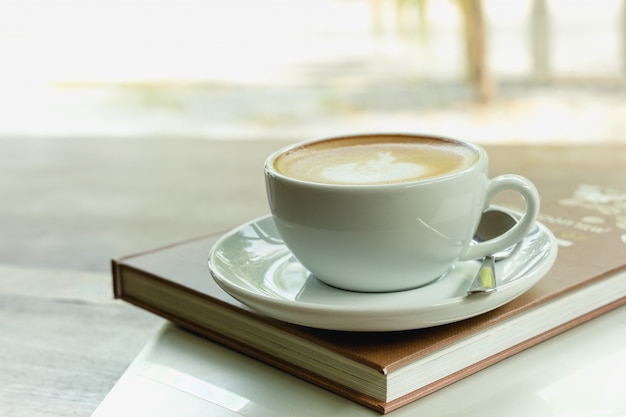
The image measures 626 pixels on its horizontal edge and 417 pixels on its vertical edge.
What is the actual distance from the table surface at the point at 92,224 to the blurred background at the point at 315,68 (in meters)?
1.50

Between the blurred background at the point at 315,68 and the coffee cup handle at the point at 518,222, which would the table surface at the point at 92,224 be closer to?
the coffee cup handle at the point at 518,222

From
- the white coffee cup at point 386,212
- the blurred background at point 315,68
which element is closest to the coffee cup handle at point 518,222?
the white coffee cup at point 386,212

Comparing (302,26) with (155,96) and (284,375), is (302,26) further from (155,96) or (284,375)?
(284,375)

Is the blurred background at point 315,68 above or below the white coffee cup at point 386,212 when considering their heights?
below

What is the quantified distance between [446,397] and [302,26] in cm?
306

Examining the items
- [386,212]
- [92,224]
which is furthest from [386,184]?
[92,224]

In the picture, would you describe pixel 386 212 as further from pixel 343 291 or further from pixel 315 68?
pixel 315 68

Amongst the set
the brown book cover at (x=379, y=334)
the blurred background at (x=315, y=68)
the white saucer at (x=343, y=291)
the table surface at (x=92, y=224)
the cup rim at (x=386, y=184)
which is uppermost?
the cup rim at (x=386, y=184)

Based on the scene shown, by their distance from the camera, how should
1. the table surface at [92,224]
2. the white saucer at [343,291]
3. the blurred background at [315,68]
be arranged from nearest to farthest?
the white saucer at [343,291] → the table surface at [92,224] → the blurred background at [315,68]

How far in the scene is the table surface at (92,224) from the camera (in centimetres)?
57

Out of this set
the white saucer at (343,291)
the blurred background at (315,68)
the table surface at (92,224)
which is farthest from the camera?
the blurred background at (315,68)

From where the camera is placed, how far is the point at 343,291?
20.1 inches

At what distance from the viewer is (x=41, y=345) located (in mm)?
611

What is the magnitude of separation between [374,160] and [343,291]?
0.29 feet
